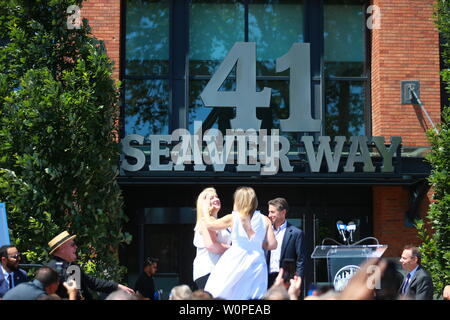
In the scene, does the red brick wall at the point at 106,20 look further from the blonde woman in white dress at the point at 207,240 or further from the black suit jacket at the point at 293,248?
the blonde woman in white dress at the point at 207,240

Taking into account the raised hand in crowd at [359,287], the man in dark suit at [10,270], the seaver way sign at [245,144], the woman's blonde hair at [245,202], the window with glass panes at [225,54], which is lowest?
the man in dark suit at [10,270]

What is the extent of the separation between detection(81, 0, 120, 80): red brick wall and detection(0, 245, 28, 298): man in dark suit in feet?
22.4

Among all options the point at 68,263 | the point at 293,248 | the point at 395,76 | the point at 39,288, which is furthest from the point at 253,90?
the point at 39,288

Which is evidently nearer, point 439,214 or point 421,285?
point 421,285

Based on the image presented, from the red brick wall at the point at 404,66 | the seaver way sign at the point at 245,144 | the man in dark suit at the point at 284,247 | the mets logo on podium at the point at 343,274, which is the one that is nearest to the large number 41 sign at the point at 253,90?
the seaver way sign at the point at 245,144

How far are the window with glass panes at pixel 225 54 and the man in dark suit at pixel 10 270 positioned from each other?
21.6 ft

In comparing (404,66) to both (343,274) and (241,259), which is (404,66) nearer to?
(343,274)

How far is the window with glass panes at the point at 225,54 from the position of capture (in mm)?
14562

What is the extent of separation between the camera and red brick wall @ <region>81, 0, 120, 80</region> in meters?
14.2

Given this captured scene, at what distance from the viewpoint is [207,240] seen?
267 inches

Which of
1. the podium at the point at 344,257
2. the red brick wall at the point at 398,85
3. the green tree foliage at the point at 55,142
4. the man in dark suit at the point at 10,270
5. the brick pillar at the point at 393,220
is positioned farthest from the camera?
the red brick wall at the point at 398,85

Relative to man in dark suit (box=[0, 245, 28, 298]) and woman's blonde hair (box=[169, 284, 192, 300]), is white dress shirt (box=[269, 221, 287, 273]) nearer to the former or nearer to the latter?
woman's blonde hair (box=[169, 284, 192, 300])

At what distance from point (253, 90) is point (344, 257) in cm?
521
